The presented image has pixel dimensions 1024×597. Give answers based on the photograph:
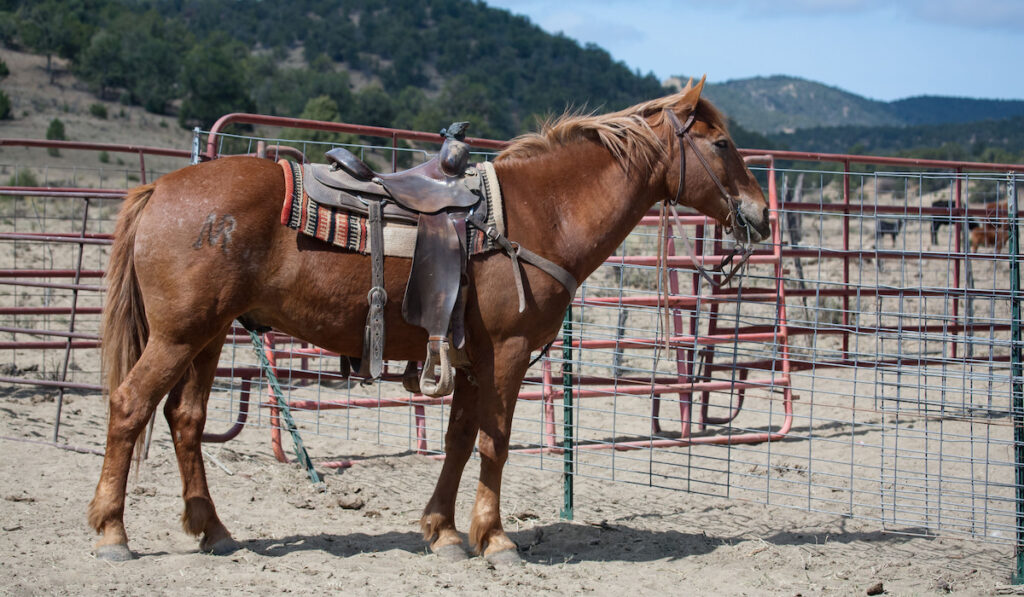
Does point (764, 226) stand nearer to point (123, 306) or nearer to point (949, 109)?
point (123, 306)

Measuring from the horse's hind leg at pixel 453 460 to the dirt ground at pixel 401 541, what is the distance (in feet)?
0.56

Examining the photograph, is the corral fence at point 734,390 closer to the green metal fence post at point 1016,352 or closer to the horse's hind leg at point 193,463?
the green metal fence post at point 1016,352

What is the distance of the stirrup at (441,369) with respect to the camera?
12.2 ft

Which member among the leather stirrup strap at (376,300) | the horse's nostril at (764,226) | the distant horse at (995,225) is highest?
the distant horse at (995,225)

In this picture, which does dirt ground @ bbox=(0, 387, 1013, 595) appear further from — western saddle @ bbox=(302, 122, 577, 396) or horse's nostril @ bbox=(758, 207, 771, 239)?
horse's nostril @ bbox=(758, 207, 771, 239)

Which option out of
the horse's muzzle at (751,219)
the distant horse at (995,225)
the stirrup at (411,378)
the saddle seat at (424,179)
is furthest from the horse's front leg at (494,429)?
the distant horse at (995,225)

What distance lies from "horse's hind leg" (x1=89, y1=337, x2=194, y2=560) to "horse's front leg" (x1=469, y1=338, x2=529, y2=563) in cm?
137

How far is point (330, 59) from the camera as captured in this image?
303 ft

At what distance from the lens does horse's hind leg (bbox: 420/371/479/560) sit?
414cm

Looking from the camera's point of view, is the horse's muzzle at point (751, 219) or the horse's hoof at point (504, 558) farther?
the horse's muzzle at point (751, 219)

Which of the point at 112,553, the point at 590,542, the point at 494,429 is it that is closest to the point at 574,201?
the point at 494,429

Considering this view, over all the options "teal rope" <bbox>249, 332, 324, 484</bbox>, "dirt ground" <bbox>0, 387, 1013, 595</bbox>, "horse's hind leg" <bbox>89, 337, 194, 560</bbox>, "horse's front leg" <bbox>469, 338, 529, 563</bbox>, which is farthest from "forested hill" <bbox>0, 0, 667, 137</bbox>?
"horse's hind leg" <bbox>89, 337, 194, 560</bbox>

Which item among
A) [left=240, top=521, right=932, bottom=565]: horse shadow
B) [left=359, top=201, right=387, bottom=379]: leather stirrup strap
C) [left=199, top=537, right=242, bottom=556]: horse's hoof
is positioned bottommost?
[left=240, top=521, right=932, bottom=565]: horse shadow

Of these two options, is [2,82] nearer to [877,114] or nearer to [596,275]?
[596,275]
